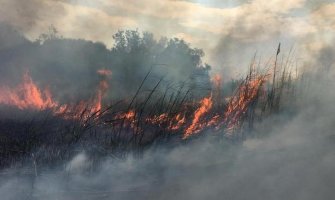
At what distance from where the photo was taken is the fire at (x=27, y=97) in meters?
17.7

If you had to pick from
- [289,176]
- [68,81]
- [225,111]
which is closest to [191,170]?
[289,176]

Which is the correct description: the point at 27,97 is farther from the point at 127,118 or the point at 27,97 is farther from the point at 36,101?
the point at 127,118

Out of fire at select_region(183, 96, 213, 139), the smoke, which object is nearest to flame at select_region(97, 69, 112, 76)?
fire at select_region(183, 96, 213, 139)

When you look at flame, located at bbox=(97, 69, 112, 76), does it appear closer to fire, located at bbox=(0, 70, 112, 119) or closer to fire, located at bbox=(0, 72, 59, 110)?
fire, located at bbox=(0, 70, 112, 119)

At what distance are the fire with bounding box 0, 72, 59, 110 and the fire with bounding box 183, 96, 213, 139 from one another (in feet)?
20.2

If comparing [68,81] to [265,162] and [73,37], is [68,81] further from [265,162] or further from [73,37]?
[265,162]

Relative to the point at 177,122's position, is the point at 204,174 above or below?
below

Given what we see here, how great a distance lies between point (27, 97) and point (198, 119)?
305 inches

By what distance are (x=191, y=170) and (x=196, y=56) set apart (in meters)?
9.53

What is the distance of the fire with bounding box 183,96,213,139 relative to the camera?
1844cm

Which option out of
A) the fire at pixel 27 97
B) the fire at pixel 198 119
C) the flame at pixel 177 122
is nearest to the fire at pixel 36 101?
the fire at pixel 27 97

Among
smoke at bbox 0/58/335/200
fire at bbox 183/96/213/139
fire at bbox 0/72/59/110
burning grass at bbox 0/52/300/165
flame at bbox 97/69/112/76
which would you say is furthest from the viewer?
flame at bbox 97/69/112/76

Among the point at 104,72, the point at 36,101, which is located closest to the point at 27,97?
the point at 36,101

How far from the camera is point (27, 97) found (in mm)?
18156
